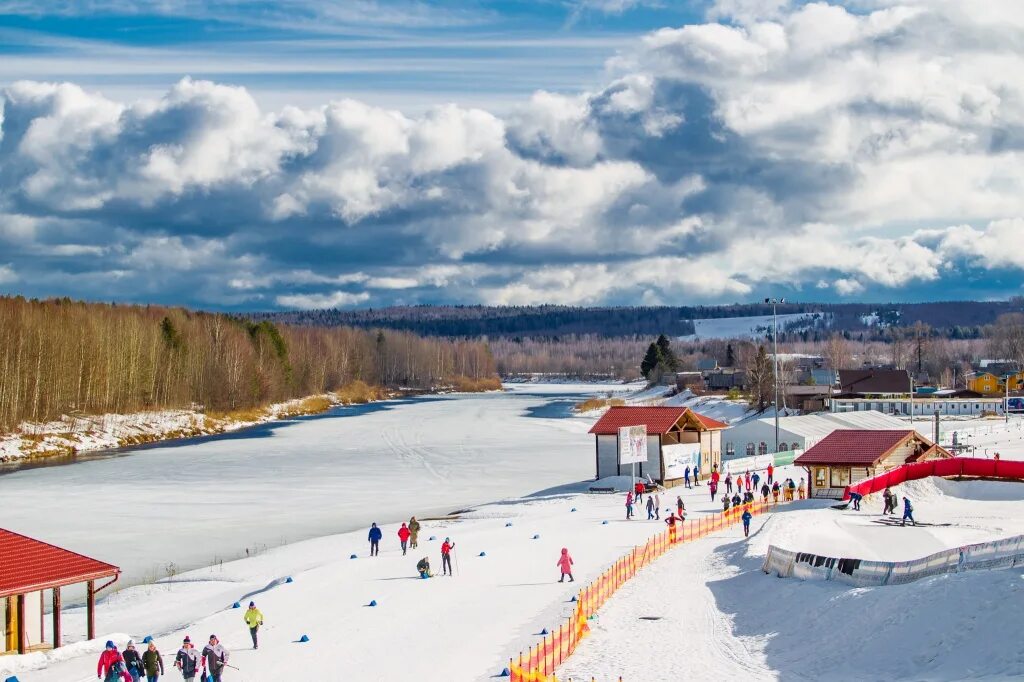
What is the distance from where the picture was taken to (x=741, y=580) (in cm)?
3012

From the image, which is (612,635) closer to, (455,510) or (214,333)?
(455,510)

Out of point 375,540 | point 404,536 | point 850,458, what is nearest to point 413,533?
point 404,536

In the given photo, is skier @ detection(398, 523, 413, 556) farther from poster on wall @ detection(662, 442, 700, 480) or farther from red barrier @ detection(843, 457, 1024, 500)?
red barrier @ detection(843, 457, 1024, 500)

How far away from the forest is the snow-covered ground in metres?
67.9

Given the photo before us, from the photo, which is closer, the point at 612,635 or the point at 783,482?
the point at 612,635

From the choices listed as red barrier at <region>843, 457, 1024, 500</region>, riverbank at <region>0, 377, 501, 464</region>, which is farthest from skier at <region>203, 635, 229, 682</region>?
riverbank at <region>0, 377, 501, 464</region>

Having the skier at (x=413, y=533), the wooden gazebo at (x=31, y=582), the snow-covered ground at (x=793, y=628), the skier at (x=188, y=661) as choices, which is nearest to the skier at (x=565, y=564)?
the snow-covered ground at (x=793, y=628)

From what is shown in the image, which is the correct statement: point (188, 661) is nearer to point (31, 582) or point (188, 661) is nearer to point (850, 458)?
point (31, 582)

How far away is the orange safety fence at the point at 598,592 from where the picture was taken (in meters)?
20.8

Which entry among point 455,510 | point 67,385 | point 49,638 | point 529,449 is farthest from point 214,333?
point 49,638

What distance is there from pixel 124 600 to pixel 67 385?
67.4 metres

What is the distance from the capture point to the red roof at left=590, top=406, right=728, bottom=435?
55.4 meters

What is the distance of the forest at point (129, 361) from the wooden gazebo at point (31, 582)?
63.2 metres

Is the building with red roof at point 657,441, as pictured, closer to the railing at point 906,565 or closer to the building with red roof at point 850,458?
the building with red roof at point 850,458
